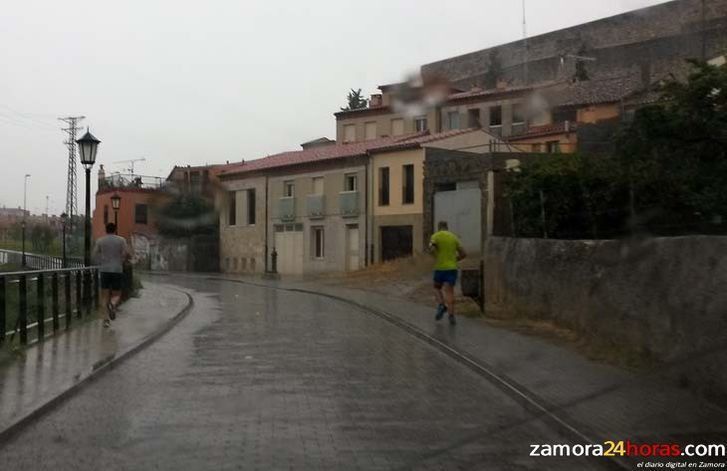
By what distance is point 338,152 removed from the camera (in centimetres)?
4353

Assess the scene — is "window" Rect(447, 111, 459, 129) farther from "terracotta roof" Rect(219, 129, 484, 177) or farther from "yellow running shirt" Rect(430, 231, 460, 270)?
"yellow running shirt" Rect(430, 231, 460, 270)

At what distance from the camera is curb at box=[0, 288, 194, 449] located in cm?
693

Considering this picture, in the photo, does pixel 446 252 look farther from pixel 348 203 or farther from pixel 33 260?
pixel 348 203

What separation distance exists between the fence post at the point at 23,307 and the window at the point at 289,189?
33611 mm

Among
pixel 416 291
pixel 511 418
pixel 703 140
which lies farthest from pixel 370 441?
pixel 416 291

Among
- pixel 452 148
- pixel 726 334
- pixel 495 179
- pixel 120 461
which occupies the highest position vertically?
pixel 452 148

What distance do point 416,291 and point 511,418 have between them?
52.8 feet

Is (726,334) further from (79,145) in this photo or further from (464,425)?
(79,145)

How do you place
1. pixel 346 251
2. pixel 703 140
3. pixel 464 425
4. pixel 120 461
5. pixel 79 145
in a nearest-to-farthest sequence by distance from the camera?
pixel 120 461 < pixel 464 425 < pixel 703 140 < pixel 79 145 < pixel 346 251

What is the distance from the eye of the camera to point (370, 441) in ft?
21.8

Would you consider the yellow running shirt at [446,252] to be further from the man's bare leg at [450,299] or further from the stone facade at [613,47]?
the stone facade at [613,47]

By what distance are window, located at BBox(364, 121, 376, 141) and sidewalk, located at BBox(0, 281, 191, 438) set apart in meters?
30.0

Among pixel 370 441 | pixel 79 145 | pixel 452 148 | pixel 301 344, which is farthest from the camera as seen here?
pixel 452 148

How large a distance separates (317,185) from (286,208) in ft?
→ 8.22
